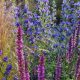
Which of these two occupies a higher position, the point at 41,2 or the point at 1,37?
the point at 41,2

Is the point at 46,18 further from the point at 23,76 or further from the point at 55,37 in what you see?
the point at 23,76

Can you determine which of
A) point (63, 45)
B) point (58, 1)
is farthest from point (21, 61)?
point (58, 1)

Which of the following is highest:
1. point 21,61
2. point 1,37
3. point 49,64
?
point 21,61

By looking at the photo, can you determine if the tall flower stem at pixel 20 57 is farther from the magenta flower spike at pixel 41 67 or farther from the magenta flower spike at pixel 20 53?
the magenta flower spike at pixel 41 67

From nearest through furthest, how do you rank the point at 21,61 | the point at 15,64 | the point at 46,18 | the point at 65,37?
the point at 21,61 → the point at 15,64 → the point at 65,37 → the point at 46,18

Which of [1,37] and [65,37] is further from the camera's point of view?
[65,37]

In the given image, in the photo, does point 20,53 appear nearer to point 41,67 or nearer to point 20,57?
point 20,57

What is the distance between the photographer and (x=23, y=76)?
2006 millimetres

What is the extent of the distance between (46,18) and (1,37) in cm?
152

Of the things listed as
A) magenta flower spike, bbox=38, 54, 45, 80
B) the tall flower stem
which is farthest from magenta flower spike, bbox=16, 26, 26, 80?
magenta flower spike, bbox=38, 54, 45, 80

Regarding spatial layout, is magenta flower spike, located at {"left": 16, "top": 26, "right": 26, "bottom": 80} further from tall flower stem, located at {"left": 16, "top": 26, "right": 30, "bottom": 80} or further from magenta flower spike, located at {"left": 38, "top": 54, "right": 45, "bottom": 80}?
magenta flower spike, located at {"left": 38, "top": 54, "right": 45, "bottom": 80}

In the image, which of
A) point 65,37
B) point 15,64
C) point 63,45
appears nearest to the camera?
point 15,64

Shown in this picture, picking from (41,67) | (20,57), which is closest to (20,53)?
(20,57)

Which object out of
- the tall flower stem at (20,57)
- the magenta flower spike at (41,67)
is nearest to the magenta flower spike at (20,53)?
the tall flower stem at (20,57)
